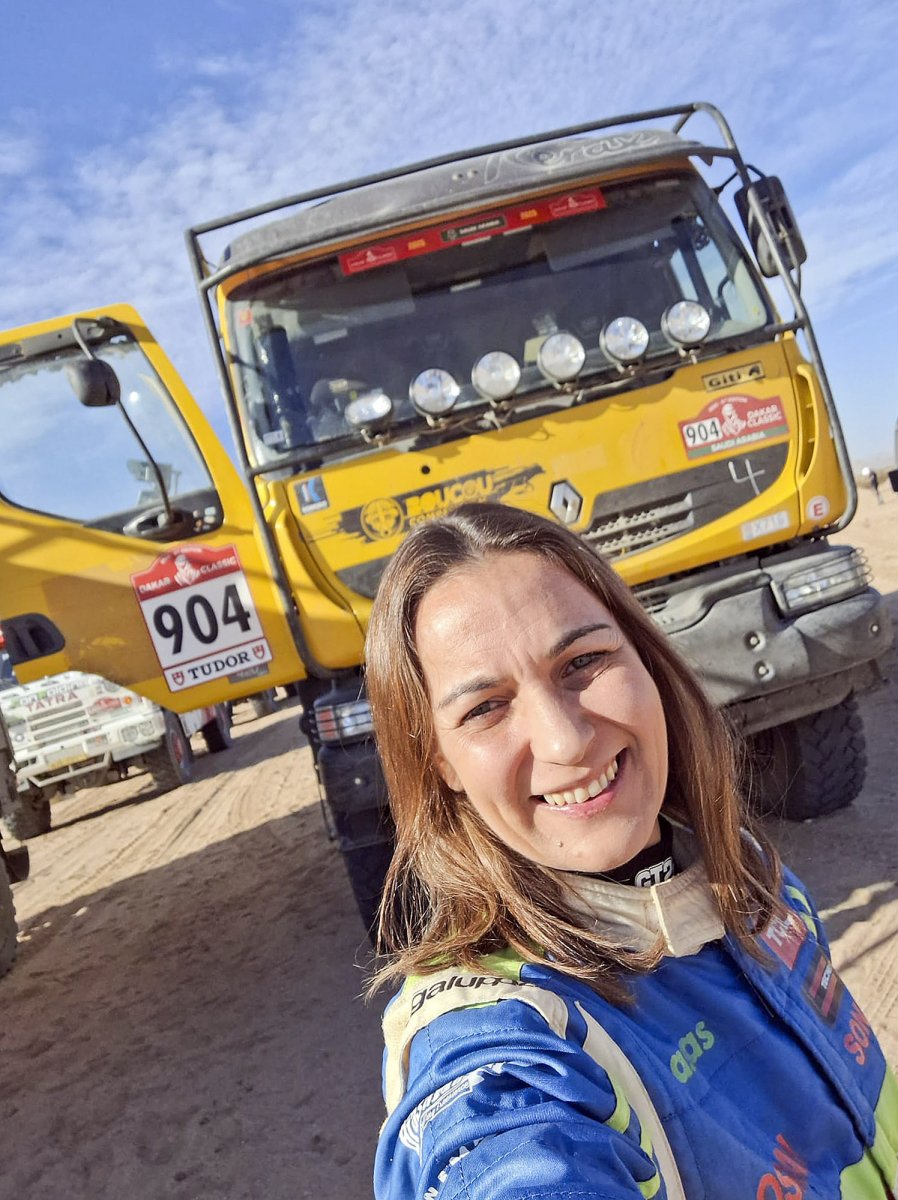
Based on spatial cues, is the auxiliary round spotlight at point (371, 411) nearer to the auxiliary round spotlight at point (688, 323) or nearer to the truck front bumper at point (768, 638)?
the auxiliary round spotlight at point (688, 323)

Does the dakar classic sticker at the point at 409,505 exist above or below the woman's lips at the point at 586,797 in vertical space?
above

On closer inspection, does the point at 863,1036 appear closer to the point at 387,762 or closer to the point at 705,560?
the point at 387,762

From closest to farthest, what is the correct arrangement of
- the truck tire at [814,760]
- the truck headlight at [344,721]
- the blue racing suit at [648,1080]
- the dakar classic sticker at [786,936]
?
the blue racing suit at [648,1080]
the dakar classic sticker at [786,936]
the truck headlight at [344,721]
the truck tire at [814,760]

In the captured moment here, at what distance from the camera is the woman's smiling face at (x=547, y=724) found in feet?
4.13

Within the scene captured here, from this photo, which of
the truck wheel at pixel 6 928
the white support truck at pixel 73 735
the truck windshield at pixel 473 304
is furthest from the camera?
the white support truck at pixel 73 735

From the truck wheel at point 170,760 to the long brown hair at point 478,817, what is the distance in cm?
1005

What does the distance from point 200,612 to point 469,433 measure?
1325 millimetres

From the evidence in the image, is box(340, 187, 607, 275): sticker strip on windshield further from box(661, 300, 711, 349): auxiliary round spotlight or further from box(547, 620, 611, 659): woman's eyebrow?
box(547, 620, 611, 659): woman's eyebrow

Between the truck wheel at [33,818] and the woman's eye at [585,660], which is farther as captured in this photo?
the truck wheel at [33,818]

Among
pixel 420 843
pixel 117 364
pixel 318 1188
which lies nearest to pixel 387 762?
pixel 420 843

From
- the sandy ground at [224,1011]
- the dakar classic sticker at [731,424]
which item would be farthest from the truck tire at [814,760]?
the dakar classic sticker at [731,424]

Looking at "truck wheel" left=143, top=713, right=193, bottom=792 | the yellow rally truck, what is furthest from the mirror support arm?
"truck wheel" left=143, top=713, right=193, bottom=792

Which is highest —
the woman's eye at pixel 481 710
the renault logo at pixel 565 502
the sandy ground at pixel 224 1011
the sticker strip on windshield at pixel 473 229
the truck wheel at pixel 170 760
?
the sticker strip on windshield at pixel 473 229

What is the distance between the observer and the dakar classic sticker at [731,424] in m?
4.11
